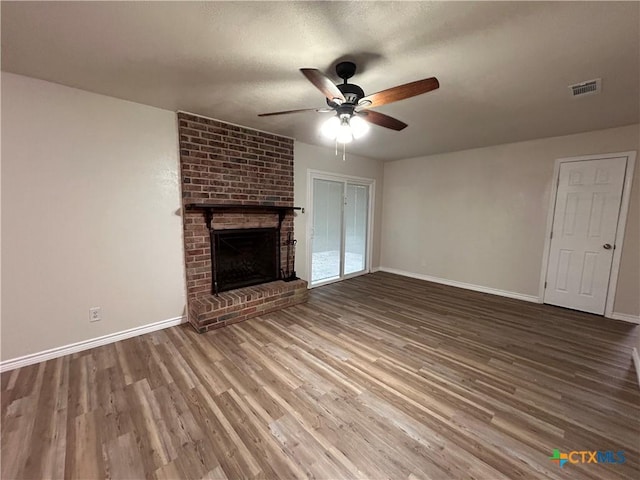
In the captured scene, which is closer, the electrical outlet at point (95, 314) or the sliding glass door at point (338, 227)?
the electrical outlet at point (95, 314)

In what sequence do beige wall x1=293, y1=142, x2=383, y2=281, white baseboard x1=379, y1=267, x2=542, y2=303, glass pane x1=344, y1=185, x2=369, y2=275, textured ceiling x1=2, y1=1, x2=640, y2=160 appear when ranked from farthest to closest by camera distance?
glass pane x1=344, y1=185, x2=369, y2=275 → beige wall x1=293, y1=142, x2=383, y2=281 → white baseboard x1=379, y1=267, x2=542, y2=303 → textured ceiling x1=2, y1=1, x2=640, y2=160

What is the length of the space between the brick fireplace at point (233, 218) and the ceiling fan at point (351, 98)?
4.75 ft

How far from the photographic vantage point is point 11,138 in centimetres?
206

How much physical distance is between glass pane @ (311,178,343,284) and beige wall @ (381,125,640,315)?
1415mm

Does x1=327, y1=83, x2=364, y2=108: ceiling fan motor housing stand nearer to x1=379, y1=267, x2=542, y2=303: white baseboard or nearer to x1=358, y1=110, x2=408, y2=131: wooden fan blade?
x1=358, y1=110, x2=408, y2=131: wooden fan blade

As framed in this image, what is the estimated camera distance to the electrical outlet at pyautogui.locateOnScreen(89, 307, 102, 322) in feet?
8.15

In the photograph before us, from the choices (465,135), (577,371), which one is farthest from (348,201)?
(577,371)

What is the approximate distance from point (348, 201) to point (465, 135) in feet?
6.86

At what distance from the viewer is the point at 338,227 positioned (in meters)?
4.75

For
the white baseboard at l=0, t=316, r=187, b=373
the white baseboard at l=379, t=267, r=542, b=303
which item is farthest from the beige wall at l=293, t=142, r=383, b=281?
the white baseboard at l=379, t=267, r=542, b=303

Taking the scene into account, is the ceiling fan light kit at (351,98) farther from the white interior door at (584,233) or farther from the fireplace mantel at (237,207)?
the white interior door at (584,233)

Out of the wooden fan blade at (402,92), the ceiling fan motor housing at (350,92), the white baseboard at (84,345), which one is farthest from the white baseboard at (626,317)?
the white baseboard at (84,345)

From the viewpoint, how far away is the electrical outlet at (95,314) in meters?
2.48

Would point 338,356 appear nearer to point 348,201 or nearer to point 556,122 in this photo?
point 348,201
